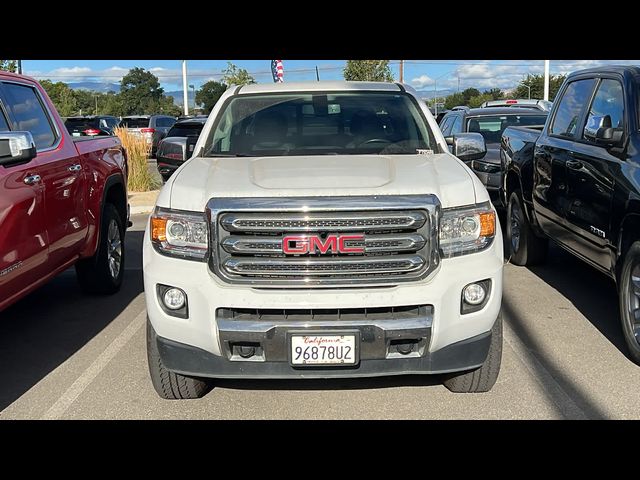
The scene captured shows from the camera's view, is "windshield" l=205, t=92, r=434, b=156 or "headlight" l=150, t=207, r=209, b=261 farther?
"windshield" l=205, t=92, r=434, b=156

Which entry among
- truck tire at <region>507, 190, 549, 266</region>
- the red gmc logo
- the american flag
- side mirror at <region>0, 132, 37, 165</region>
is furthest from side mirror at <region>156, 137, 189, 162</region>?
the american flag

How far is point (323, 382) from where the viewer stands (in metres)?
4.57

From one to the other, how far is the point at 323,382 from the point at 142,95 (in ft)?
316

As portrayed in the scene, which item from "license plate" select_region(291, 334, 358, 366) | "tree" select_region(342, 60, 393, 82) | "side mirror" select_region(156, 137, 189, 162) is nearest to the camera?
"license plate" select_region(291, 334, 358, 366)

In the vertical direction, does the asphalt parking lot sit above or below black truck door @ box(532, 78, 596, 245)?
below

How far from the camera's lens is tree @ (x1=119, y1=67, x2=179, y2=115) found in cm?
8800

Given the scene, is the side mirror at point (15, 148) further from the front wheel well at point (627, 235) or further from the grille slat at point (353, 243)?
the front wheel well at point (627, 235)

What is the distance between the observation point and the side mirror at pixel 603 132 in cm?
516

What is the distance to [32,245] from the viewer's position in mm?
4852

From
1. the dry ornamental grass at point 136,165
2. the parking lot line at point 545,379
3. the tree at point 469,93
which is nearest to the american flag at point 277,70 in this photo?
the dry ornamental grass at point 136,165

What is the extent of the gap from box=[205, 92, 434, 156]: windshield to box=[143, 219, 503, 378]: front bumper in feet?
4.59

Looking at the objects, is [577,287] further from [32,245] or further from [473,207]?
[32,245]

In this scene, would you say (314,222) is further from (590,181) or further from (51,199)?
(590,181)

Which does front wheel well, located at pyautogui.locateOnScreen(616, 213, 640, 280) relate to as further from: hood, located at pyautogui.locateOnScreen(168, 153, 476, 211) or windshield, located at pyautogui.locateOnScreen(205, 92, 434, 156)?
windshield, located at pyautogui.locateOnScreen(205, 92, 434, 156)
